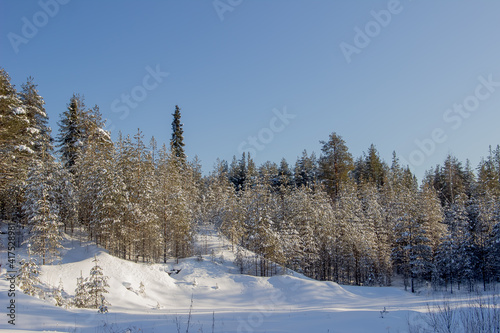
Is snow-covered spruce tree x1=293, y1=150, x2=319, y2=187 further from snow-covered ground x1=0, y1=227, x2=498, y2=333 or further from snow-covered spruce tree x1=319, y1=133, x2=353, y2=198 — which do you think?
snow-covered ground x1=0, y1=227, x2=498, y2=333

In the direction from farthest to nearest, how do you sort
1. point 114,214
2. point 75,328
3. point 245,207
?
1. point 245,207
2. point 114,214
3. point 75,328

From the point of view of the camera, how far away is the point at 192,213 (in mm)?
39969

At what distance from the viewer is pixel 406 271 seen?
143 ft

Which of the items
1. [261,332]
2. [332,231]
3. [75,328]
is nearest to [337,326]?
[261,332]

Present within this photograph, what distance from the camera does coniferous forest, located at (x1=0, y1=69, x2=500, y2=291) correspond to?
27.2 m

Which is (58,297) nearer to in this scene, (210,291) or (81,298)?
(81,298)

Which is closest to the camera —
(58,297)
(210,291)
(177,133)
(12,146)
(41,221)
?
(58,297)

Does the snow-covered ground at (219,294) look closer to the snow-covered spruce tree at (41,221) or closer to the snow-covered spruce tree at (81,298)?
the snow-covered spruce tree at (81,298)

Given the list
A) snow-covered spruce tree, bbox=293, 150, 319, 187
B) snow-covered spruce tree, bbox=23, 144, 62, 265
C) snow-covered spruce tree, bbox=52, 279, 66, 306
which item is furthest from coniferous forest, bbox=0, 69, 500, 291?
snow-covered spruce tree, bbox=293, 150, 319, 187

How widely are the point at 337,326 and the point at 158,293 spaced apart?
18307mm

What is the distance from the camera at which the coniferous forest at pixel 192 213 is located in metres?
27.2

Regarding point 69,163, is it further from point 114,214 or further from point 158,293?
point 158,293

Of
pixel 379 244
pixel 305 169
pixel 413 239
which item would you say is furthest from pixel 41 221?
pixel 305 169

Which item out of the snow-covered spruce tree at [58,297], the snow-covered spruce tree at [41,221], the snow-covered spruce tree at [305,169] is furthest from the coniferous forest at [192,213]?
the snow-covered spruce tree at [305,169]
